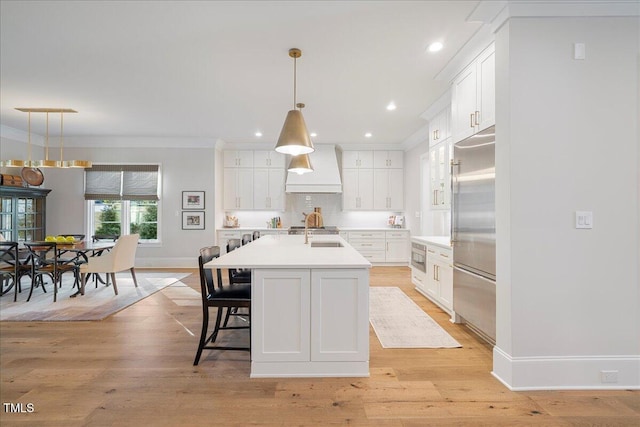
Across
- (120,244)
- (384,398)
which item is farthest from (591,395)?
(120,244)

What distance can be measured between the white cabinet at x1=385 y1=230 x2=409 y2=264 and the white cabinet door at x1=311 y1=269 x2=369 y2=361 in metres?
4.83

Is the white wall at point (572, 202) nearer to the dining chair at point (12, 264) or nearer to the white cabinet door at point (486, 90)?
the white cabinet door at point (486, 90)

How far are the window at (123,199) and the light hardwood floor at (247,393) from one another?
13.6ft

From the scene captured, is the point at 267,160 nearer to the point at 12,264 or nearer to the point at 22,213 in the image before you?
the point at 12,264

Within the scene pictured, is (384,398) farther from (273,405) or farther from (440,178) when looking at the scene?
(440,178)

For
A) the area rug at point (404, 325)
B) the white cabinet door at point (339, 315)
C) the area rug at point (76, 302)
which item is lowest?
the area rug at point (404, 325)

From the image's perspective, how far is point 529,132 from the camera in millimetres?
2268

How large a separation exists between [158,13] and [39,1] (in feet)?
2.71

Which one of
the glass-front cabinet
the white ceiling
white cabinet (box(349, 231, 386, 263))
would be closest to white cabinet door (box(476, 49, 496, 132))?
the white ceiling

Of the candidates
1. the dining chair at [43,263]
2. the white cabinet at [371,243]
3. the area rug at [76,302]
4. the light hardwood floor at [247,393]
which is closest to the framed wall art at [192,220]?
the area rug at [76,302]

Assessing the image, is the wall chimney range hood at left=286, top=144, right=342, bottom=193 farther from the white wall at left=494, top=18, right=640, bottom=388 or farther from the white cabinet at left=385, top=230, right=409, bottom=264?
the white wall at left=494, top=18, right=640, bottom=388

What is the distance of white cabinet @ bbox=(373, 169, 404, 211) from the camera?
24.3 feet

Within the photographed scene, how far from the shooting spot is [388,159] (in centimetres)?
741

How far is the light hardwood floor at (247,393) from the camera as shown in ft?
6.32
